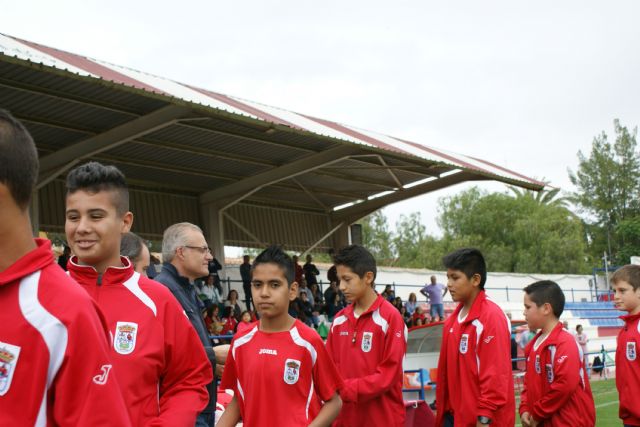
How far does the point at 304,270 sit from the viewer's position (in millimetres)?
26438

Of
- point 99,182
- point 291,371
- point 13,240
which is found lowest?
point 291,371

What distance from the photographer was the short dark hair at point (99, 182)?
12.3 ft

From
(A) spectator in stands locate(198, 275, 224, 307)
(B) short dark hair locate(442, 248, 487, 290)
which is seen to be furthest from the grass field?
(B) short dark hair locate(442, 248, 487, 290)

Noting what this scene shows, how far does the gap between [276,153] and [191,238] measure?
17.8 m

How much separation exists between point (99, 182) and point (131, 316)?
1.98 feet

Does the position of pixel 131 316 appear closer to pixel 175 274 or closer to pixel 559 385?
pixel 175 274

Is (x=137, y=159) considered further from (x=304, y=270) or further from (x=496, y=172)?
(x=496, y=172)

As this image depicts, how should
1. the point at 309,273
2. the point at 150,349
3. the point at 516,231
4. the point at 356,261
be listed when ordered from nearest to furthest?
the point at 150,349
the point at 356,261
the point at 309,273
the point at 516,231

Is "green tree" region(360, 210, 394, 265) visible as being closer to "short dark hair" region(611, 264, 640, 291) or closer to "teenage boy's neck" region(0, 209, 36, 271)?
"short dark hair" region(611, 264, 640, 291)

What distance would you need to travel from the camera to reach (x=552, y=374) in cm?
676

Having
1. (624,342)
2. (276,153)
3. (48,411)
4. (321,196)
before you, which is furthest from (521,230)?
(48,411)

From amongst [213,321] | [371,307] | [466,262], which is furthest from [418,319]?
[371,307]

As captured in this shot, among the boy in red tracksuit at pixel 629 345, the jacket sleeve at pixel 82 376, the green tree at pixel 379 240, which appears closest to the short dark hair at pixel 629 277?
the boy in red tracksuit at pixel 629 345

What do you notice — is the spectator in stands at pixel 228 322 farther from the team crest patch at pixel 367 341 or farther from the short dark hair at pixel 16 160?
the short dark hair at pixel 16 160
